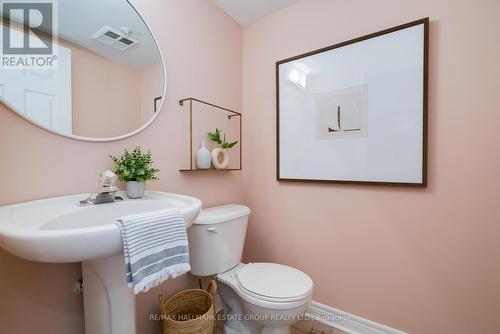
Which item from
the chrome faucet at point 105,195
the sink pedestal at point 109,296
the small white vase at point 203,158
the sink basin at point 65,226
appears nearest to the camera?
the sink basin at point 65,226

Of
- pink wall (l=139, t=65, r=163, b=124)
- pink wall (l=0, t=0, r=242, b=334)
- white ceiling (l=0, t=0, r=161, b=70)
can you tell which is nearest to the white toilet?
pink wall (l=0, t=0, r=242, b=334)

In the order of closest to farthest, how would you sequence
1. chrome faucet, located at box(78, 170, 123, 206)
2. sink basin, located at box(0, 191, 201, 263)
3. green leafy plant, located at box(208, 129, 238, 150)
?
sink basin, located at box(0, 191, 201, 263), chrome faucet, located at box(78, 170, 123, 206), green leafy plant, located at box(208, 129, 238, 150)

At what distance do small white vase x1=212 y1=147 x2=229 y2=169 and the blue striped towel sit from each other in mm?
763

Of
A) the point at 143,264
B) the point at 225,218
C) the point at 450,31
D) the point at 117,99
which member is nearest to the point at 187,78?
the point at 117,99

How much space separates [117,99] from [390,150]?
1.41m

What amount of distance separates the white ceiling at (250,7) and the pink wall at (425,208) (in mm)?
65

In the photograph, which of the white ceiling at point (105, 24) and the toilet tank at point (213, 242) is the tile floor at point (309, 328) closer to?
the toilet tank at point (213, 242)

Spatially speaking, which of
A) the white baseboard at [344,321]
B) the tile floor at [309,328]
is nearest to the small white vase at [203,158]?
the tile floor at [309,328]

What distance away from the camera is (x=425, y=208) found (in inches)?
45.3

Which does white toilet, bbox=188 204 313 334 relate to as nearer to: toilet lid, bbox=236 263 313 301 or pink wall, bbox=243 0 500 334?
toilet lid, bbox=236 263 313 301

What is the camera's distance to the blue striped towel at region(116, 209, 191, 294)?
0.59m

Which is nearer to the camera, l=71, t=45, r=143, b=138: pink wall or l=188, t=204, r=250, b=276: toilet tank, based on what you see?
l=71, t=45, r=143, b=138: pink wall

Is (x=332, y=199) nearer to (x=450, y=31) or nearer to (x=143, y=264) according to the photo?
(x=450, y=31)

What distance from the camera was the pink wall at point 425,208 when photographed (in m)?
1.02
